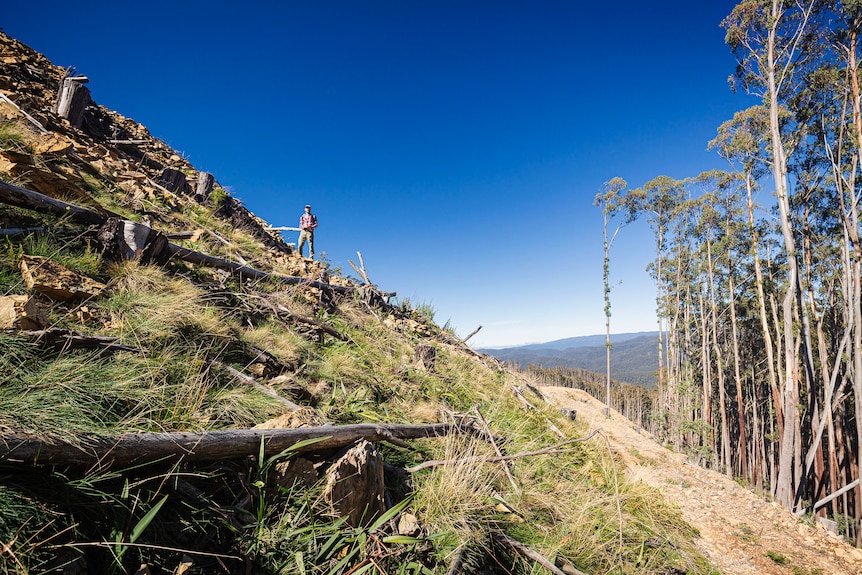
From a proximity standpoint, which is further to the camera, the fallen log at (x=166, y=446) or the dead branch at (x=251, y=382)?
the dead branch at (x=251, y=382)

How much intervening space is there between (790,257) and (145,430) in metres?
13.3

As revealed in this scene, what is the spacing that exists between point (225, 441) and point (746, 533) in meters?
8.41

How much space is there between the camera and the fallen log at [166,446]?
1084mm

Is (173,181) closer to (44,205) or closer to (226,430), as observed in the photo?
(44,205)

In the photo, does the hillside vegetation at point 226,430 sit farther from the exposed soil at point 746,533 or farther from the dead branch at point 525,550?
the exposed soil at point 746,533

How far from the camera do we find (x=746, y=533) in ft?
19.2

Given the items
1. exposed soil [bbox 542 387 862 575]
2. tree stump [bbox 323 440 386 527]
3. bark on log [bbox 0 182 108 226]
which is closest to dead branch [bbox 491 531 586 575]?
tree stump [bbox 323 440 386 527]

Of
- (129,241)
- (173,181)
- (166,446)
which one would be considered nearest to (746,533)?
(166,446)

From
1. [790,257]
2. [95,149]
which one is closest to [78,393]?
[95,149]

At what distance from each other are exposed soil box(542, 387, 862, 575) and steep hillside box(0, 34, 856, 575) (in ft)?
6.17

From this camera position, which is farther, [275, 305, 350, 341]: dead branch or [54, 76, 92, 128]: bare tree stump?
[54, 76, 92, 128]: bare tree stump

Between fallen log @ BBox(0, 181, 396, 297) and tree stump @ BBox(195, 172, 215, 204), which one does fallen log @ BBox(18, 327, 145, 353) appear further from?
tree stump @ BBox(195, 172, 215, 204)

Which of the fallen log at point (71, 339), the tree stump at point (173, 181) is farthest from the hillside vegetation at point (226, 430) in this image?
the tree stump at point (173, 181)

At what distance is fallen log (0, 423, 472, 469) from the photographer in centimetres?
108
